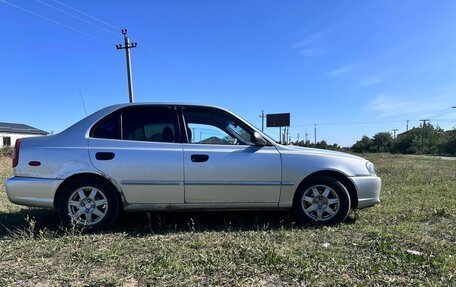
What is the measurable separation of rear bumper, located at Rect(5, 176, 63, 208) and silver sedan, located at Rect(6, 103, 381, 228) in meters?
0.01

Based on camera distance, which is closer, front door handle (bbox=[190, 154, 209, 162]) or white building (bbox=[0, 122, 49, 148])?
front door handle (bbox=[190, 154, 209, 162])

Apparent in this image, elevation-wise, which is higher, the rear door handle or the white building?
the white building

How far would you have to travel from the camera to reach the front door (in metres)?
5.22

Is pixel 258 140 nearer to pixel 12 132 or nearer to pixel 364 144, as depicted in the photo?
pixel 12 132

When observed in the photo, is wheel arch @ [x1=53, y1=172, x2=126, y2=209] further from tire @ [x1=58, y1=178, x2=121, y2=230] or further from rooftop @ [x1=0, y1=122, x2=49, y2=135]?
rooftop @ [x1=0, y1=122, x2=49, y2=135]

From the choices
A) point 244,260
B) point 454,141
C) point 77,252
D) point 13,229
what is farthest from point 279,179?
point 454,141

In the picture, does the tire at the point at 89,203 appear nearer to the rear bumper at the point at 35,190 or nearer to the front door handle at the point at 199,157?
the rear bumper at the point at 35,190

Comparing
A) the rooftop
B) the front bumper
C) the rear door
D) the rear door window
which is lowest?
the front bumper

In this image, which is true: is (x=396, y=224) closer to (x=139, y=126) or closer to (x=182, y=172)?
(x=182, y=172)

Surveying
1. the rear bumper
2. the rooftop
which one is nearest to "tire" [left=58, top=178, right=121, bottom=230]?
the rear bumper

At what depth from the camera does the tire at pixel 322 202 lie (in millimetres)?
5402

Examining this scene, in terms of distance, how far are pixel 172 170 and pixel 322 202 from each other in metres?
1.95

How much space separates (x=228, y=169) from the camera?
5.23 metres

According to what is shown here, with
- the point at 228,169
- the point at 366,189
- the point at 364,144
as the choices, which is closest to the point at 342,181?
the point at 366,189
